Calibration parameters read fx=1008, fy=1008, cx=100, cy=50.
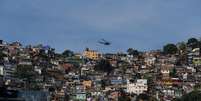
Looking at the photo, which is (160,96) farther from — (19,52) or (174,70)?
(19,52)

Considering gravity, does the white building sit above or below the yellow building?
below

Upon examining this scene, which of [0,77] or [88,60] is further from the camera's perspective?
[88,60]

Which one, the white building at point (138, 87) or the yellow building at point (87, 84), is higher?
the yellow building at point (87, 84)

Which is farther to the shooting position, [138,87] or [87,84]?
[87,84]

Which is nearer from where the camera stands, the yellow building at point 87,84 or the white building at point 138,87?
the white building at point 138,87

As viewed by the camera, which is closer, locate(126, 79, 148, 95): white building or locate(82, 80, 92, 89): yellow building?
locate(126, 79, 148, 95): white building

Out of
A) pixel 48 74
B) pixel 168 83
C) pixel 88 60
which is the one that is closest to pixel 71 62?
pixel 88 60

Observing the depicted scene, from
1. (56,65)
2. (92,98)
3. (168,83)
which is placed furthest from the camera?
(56,65)

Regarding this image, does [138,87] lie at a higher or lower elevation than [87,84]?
lower
